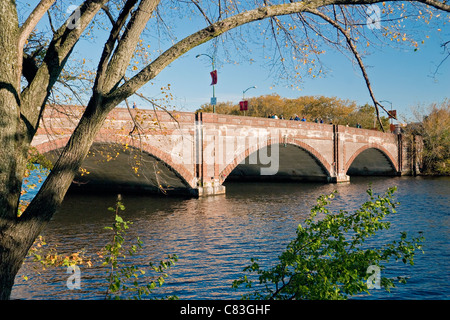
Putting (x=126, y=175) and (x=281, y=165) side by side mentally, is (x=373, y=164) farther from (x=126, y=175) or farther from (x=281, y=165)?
(x=126, y=175)

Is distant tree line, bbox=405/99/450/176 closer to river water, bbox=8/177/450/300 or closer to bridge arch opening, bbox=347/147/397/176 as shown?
bridge arch opening, bbox=347/147/397/176

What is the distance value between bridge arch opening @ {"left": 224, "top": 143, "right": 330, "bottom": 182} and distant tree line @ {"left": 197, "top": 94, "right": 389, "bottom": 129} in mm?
31860

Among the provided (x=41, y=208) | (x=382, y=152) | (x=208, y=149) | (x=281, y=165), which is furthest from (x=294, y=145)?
(x=41, y=208)

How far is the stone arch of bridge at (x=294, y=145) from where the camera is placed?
27553 millimetres

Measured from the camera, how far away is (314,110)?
77062 millimetres

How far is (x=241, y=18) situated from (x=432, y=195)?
26925mm

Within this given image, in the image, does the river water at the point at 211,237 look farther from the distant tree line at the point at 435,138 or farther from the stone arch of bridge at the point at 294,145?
Result: the distant tree line at the point at 435,138

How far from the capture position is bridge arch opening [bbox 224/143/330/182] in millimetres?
36256

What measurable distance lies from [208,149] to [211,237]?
11793mm

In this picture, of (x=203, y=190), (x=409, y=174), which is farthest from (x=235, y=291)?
(x=409, y=174)

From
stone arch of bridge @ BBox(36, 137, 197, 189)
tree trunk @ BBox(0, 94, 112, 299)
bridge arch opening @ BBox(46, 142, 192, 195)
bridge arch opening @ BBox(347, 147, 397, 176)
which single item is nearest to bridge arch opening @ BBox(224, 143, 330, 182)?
bridge arch opening @ BBox(46, 142, 192, 195)

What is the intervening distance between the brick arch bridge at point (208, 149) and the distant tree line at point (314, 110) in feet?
89.9

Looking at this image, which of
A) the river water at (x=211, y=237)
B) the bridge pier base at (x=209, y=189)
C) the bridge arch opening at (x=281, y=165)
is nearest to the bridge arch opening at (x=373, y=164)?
the bridge arch opening at (x=281, y=165)
